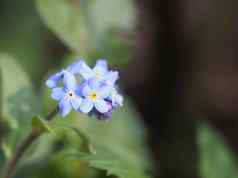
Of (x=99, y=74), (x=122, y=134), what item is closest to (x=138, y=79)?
(x=122, y=134)

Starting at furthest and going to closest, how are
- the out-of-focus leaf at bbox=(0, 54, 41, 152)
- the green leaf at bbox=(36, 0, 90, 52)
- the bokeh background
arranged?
the green leaf at bbox=(36, 0, 90, 52) < the bokeh background < the out-of-focus leaf at bbox=(0, 54, 41, 152)

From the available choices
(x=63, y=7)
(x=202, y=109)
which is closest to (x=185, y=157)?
(x=202, y=109)

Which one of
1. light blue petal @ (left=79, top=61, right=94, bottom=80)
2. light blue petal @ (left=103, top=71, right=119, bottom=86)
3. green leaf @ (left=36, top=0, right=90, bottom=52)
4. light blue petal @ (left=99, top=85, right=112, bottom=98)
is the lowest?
light blue petal @ (left=99, top=85, right=112, bottom=98)

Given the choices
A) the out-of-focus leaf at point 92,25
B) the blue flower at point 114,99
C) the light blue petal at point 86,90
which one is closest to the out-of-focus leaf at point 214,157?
the out-of-focus leaf at point 92,25

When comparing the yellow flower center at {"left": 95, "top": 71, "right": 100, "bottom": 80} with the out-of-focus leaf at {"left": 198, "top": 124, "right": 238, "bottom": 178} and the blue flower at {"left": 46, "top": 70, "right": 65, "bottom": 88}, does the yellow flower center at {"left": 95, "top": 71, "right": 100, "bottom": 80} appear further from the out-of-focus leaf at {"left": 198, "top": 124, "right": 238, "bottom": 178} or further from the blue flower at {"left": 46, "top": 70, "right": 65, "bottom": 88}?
the out-of-focus leaf at {"left": 198, "top": 124, "right": 238, "bottom": 178}

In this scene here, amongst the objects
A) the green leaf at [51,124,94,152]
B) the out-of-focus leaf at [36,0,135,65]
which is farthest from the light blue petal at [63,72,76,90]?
the out-of-focus leaf at [36,0,135,65]

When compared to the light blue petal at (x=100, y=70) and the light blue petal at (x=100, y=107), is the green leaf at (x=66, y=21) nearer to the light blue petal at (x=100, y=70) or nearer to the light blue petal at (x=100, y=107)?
the light blue petal at (x=100, y=70)
